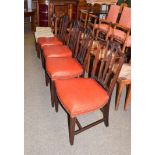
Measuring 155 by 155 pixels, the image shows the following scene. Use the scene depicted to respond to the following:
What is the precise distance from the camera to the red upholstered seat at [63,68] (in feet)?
7.46

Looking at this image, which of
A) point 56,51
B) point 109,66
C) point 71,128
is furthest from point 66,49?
point 71,128

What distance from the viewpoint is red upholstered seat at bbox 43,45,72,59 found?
2.81 m

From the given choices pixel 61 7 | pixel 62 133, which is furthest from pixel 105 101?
pixel 61 7

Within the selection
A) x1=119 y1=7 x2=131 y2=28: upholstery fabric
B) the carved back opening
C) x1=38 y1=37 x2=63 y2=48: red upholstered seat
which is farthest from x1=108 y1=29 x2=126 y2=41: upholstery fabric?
x1=38 y1=37 x2=63 y2=48: red upholstered seat

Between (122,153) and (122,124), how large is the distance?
0.41 m

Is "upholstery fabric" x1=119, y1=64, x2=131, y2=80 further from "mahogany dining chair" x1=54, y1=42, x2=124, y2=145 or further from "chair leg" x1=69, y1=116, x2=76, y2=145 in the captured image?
"chair leg" x1=69, y1=116, x2=76, y2=145

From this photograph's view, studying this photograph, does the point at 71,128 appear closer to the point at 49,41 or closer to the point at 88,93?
the point at 88,93

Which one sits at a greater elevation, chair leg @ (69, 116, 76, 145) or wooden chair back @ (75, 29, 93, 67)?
→ wooden chair back @ (75, 29, 93, 67)

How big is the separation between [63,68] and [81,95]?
62 centimetres

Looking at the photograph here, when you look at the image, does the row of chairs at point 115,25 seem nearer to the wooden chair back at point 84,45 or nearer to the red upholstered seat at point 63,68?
the wooden chair back at point 84,45
